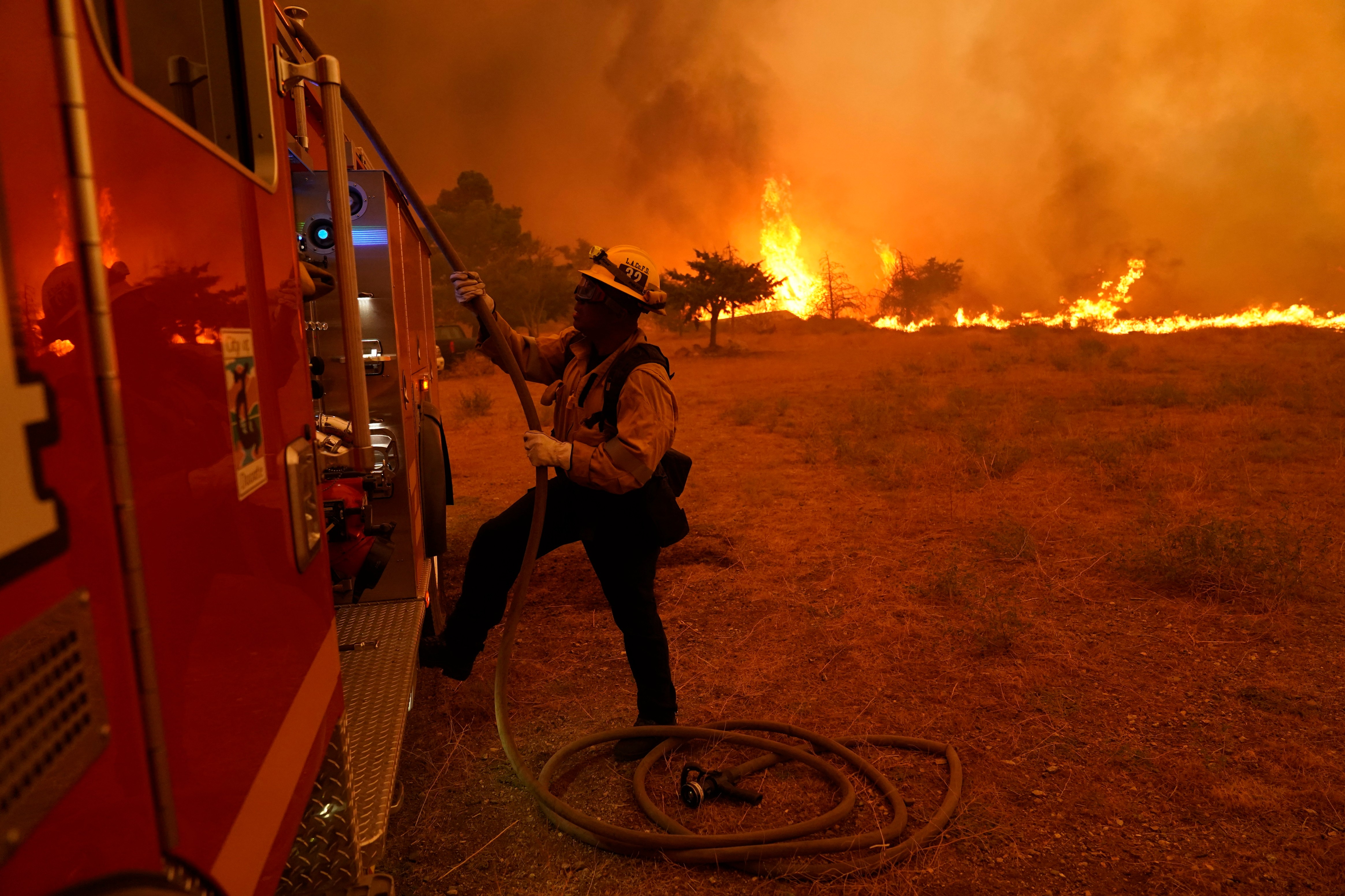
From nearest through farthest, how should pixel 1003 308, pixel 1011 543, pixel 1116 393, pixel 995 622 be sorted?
pixel 995 622
pixel 1011 543
pixel 1116 393
pixel 1003 308

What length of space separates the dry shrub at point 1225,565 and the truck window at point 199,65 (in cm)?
551

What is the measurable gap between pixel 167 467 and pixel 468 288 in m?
2.40

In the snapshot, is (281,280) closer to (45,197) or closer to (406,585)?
(45,197)

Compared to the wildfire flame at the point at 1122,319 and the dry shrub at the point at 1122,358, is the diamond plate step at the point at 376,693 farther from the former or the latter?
the wildfire flame at the point at 1122,319

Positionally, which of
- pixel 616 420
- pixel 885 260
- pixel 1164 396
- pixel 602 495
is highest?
pixel 885 260

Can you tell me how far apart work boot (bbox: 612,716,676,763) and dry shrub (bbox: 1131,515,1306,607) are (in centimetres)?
358

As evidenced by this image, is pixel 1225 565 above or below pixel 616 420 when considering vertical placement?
below

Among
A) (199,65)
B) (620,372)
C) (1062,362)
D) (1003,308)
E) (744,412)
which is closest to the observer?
(199,65)

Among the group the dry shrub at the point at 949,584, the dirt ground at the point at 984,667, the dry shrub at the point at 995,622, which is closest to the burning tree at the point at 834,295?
the dirt ground at the point at 984,667

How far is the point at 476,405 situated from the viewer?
1580 cm

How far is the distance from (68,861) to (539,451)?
7.96 ft

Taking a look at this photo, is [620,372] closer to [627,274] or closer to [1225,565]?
[627,274]

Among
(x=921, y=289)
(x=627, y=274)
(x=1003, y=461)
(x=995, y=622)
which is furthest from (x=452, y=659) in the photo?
(x=921, y=289)

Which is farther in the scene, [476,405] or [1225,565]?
[476,405]
